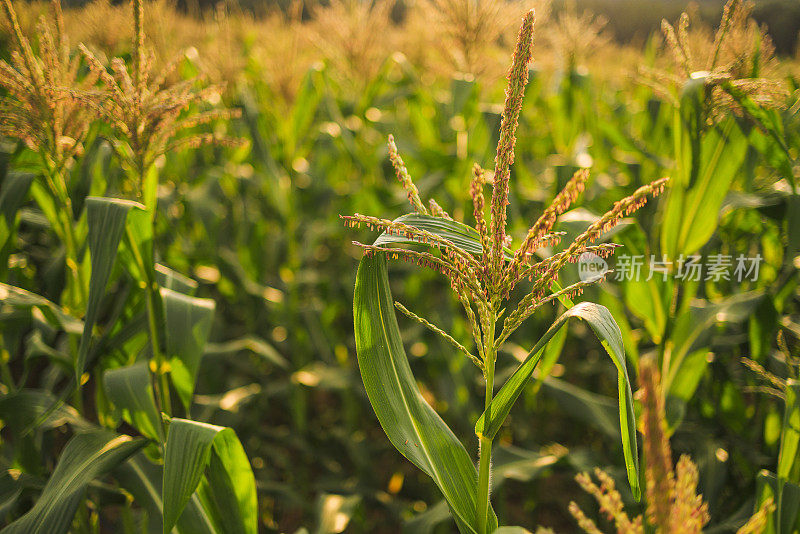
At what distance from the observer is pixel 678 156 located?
5.07 ft

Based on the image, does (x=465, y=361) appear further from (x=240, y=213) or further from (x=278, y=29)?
(x=278, y=29)

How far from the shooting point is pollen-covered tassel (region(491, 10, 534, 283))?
789mm

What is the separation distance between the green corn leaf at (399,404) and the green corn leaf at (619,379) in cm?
13

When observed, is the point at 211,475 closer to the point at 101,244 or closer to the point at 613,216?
the point at 101,244

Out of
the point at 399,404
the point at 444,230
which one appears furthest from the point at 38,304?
the point at 444,230

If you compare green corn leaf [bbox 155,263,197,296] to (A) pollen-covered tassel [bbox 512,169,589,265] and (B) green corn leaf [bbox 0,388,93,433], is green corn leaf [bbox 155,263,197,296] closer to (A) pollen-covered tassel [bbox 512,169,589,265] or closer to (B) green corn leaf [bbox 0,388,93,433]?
(B) green corn leaf [bbox 0,388,93,433]

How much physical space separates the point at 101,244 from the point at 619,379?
46.2 inches

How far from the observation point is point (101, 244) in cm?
121

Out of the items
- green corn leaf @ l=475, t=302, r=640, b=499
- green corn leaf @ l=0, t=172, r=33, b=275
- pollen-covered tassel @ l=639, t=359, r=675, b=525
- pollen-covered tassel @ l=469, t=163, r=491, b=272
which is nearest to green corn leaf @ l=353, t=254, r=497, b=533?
green corn leaf @ l=475, t=302, r=640, b=499

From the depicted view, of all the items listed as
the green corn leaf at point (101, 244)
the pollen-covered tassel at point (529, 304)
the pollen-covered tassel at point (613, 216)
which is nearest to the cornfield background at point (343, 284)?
the green corn leaf at point (101, 244)

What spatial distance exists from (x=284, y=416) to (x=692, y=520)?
113 inches

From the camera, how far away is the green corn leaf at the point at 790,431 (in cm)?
125

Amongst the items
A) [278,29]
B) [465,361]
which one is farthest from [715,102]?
[278,29]

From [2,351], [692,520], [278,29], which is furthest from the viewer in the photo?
[278,29]
